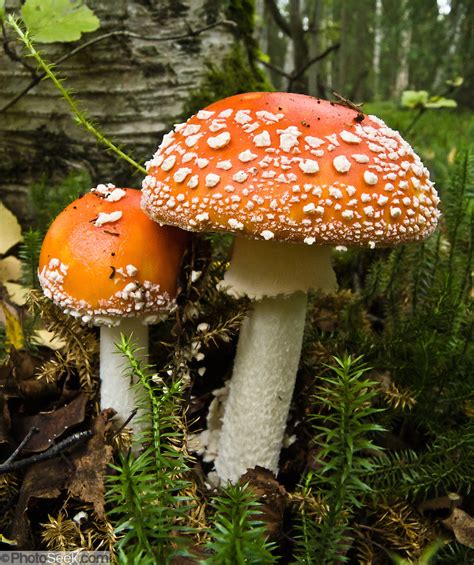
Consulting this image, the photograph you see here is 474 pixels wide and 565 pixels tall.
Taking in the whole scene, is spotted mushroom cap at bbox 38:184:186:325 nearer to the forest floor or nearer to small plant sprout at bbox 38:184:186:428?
small plant sprout at bbox 38:184:186:428

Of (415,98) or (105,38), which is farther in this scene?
(415,98)

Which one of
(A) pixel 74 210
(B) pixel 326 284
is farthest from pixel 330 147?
(A) pixel 74 210

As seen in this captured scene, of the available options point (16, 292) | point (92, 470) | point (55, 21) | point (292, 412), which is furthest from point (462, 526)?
point (55, 21)

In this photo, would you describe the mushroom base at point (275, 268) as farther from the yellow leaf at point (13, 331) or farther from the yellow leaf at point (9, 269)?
the yellow leaf at point (9, 269)

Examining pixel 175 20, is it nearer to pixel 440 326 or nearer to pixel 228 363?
pixel 228 363

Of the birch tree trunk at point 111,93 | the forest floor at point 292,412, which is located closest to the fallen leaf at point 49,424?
the forest floor at point 292,412

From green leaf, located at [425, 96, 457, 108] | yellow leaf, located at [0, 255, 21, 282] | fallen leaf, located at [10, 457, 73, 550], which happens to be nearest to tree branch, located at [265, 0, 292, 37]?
green leaf, located at [425, 96, 457, 108]

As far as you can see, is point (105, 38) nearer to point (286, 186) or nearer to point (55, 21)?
point (55, 21)
